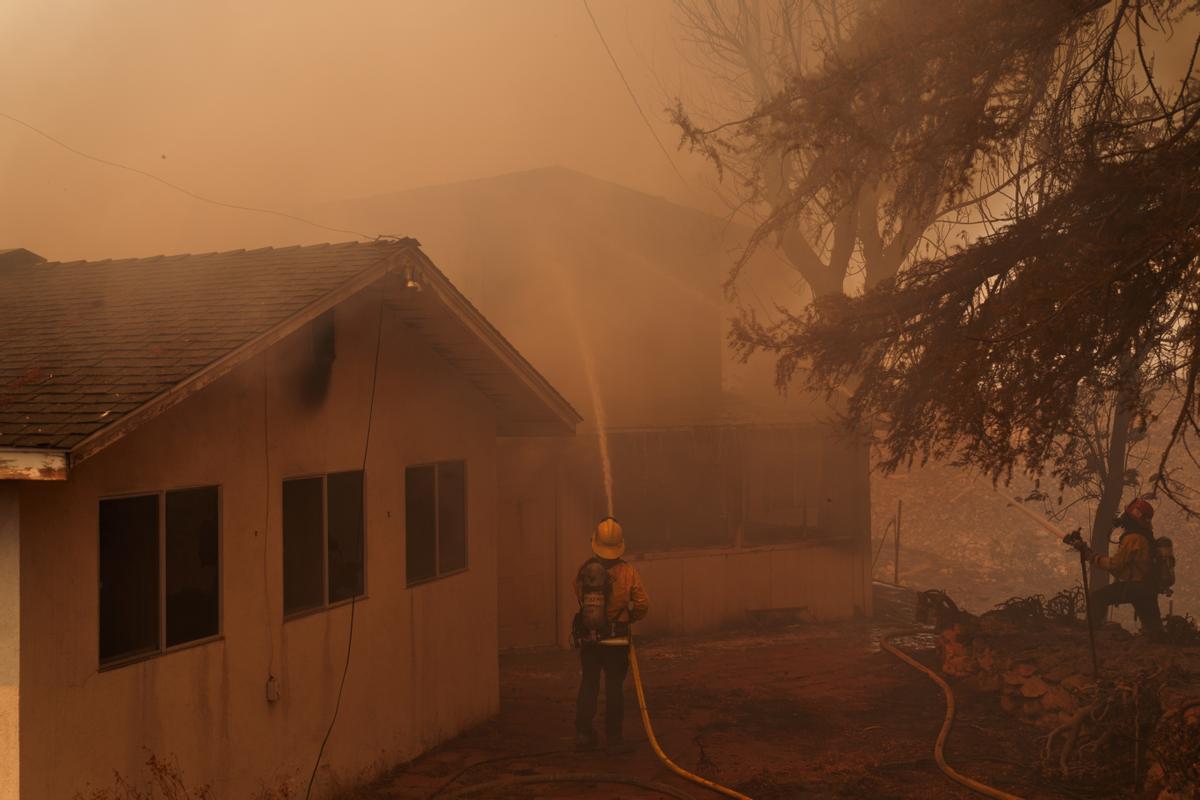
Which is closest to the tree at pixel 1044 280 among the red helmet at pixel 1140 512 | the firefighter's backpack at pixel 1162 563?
the red helmet at pixel 1140 512

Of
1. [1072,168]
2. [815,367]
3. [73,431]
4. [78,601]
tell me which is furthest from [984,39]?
[78,601]

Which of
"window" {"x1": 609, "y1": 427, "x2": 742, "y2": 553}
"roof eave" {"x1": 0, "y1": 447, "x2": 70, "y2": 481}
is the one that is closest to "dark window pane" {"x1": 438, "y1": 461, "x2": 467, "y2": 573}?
"window" {"x1": 609, "y1": 427, "x2": 742, "y2": 553}

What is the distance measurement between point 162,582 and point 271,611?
3.84ft

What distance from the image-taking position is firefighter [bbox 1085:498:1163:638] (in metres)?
10.5

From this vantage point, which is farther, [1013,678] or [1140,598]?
[1140,598]

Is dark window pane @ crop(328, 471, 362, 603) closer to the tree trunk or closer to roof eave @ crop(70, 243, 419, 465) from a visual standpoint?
roof eave @ crop(70, 243, 419, 465)

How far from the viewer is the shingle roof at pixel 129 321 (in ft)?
19.6

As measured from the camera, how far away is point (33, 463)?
17.5 feet

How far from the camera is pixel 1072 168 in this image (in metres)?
7.82

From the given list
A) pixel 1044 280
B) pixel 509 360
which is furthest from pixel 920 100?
pixel 509 360

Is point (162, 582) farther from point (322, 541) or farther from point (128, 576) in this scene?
point (322, 541)

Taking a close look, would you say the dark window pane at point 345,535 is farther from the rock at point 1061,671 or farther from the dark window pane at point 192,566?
the rock at point 1061,671

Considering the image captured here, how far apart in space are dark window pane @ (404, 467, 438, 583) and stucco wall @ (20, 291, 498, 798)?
0.16 meters

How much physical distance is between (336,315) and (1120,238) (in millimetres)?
5859
